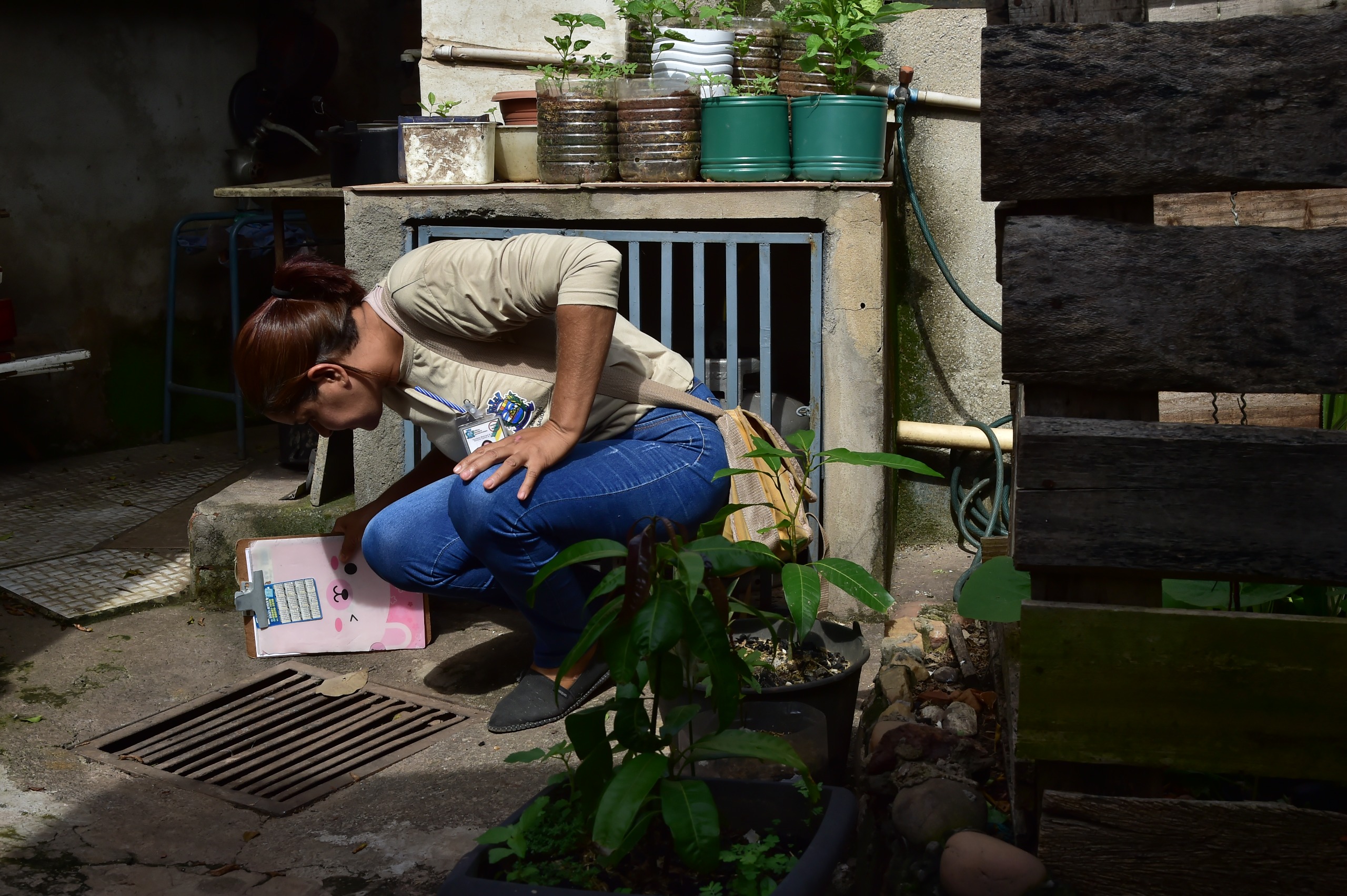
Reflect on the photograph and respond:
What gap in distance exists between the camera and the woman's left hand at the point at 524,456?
2895 mm

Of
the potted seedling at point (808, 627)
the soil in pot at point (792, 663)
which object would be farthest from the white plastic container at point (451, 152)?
the soil in pot at point (792, 663)

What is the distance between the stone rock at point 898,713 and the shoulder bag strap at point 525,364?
2.96 feet

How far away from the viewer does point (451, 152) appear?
12.8 feet

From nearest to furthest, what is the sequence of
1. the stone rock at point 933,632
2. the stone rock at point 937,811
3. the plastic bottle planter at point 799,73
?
the stone rock at point 937,811 < the stone rock at point 933,632 < the plastic bottle planter at point 799,73

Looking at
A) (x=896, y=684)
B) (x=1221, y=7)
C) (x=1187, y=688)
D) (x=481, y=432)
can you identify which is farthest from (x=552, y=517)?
(x=1221, y=7)

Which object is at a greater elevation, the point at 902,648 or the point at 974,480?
the point at 974,480

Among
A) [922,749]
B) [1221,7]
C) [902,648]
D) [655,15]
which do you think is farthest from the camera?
[655,15]

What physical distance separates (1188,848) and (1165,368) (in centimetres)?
78

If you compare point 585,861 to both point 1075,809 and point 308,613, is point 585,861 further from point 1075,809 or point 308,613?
point 308,613

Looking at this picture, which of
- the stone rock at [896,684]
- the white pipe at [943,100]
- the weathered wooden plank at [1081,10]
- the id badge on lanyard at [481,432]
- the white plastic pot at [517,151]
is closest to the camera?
the weathered wooden plank at [1081,10]

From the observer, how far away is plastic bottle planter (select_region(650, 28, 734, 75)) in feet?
12.4

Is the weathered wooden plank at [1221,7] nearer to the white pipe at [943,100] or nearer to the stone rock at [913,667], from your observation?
the white pipe at [943,100]

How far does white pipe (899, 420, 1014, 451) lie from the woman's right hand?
6.31 ft

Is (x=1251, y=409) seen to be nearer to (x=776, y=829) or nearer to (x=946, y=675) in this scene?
(x=946, y=675)
